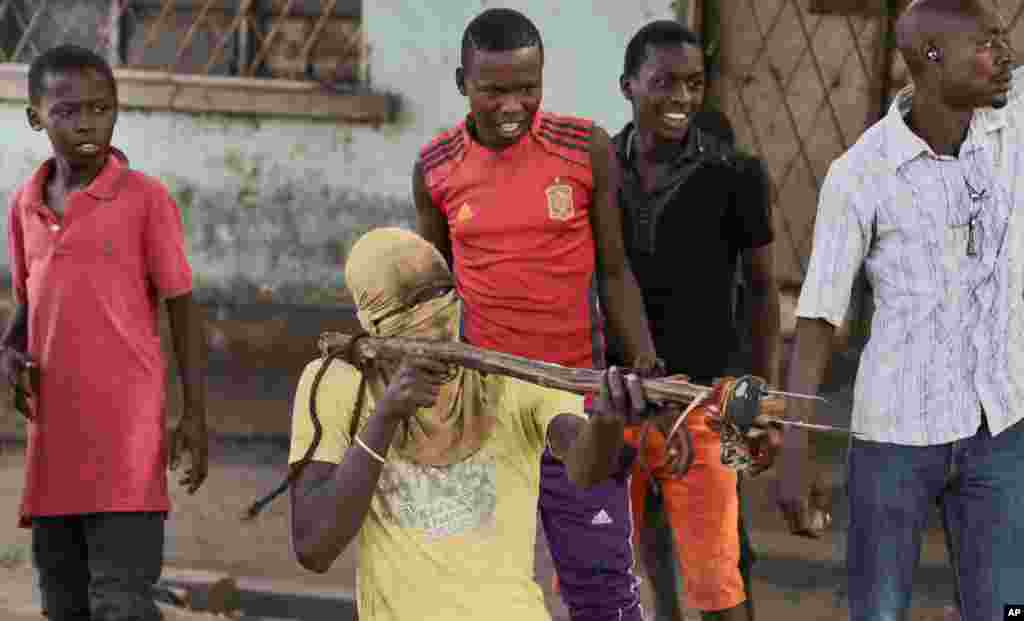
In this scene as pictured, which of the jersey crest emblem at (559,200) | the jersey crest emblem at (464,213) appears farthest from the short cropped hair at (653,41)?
the jersey crest emblem at (464,213)

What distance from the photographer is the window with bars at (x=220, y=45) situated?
929 centimetres

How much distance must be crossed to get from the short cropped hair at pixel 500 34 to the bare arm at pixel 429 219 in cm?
36

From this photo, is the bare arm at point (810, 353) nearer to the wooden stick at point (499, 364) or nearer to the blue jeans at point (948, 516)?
the blue jeans at point (948, 516)

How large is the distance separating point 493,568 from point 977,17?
1.59m

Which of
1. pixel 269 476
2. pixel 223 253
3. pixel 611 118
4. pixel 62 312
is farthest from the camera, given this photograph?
pixel 223 253

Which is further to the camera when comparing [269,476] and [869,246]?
[269,476]

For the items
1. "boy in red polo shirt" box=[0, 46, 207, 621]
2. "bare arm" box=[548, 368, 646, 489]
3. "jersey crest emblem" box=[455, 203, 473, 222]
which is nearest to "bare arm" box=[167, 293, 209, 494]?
"boy in red polo shirt" box=[0, 46, 207, 621]

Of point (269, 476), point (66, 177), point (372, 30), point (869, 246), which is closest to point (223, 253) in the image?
point (372, 30)

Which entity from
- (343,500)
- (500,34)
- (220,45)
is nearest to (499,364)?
(343,500)

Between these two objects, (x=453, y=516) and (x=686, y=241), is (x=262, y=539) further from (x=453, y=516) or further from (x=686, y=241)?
(x=453, y=516)

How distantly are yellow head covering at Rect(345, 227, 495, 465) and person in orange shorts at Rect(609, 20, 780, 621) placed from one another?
1267mm

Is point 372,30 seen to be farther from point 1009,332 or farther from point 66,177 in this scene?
point 1009,332

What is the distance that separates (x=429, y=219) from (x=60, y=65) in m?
1.04

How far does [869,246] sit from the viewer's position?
395 centimetres
